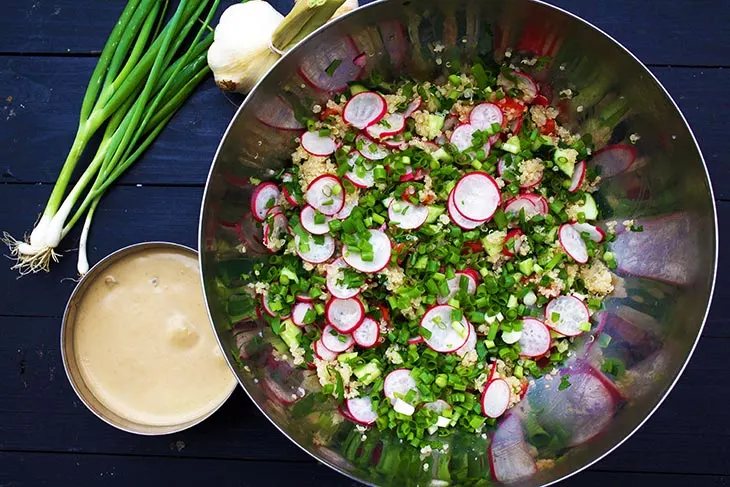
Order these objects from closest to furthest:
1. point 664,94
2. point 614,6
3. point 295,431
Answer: point 664,94, point 295,431, point 614,6

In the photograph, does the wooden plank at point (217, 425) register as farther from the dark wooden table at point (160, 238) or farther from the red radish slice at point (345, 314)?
the red radish slice at point (345, 314)

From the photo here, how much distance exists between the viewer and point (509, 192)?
172cm

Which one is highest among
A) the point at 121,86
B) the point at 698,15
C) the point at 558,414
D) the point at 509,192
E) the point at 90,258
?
the point at 698,15

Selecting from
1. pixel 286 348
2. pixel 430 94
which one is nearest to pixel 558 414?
pixel 286 348

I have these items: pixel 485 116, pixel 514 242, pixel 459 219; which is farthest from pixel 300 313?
pixel 485 116

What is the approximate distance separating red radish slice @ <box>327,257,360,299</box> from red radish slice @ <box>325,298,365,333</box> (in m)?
0.02

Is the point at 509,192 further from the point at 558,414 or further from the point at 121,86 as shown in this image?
the point at 121,86

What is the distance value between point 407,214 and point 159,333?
30.1 inches

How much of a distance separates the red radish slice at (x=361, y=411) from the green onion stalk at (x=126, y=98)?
2.84 feet

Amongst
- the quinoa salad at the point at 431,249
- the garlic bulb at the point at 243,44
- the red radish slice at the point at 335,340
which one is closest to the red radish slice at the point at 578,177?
the quinoa salad at the point at 431,249

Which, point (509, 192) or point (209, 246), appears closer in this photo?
point (209, 246)

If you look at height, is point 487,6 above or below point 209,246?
above

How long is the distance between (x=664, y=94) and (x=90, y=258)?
5.28 ft

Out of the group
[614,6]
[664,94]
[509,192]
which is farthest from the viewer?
[614,6]
